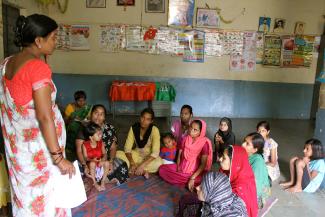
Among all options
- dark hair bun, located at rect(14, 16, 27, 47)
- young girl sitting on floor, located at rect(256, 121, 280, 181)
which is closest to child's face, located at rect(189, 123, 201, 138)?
young girl sitting on floor, located at rect(256, 121, 280, 181)

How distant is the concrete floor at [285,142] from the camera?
260 centimetres

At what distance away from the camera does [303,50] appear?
6.18 m

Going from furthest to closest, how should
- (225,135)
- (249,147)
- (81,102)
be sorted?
(81,102) < (225,135) < (249,147)

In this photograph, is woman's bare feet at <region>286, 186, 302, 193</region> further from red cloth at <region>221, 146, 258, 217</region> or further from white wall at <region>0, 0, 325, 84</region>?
white wall at <region>0, 0, 325, 84</region>

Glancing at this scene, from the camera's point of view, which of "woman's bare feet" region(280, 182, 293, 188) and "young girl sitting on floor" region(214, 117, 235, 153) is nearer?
"woman's bare feet" region(280, 182, 293, 188)

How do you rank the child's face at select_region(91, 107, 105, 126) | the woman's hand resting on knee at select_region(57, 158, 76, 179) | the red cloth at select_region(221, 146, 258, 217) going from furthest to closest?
the child's face at select_region(91, 107, 105, 126) → the red cloth at select_region(221, 146, 258, 217) → the woman's hand resting on knee at select_region(57, 158, 76, 179)

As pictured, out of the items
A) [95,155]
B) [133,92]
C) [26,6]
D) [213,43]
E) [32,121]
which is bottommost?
[95,155]

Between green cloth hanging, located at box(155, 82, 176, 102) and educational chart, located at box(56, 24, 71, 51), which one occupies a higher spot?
educational chart, located at box(56, 24, 71, 51)

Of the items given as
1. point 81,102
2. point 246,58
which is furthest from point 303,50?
point 81,102

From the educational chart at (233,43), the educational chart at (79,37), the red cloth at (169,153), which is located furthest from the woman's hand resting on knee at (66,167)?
the educational chart at (233,43)

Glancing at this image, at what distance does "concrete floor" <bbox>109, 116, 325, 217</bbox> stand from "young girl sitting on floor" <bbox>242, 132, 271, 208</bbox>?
0.51 feet

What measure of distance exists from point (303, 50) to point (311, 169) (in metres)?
4.01

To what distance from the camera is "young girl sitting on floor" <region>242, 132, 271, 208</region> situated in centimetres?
246

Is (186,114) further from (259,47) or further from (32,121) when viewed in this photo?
(259,47)
